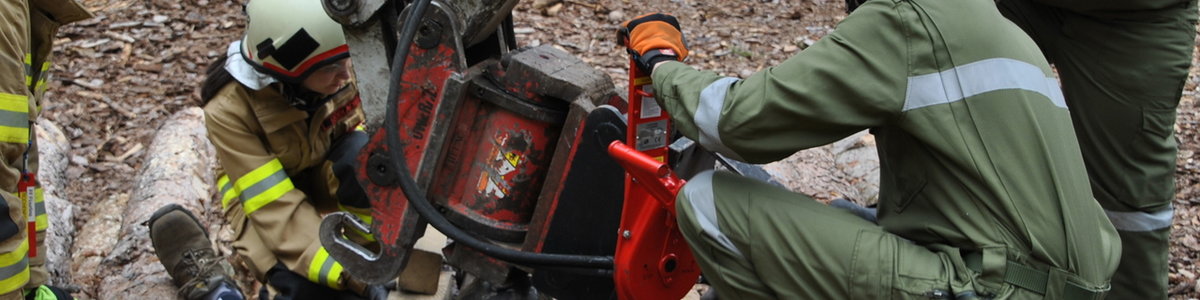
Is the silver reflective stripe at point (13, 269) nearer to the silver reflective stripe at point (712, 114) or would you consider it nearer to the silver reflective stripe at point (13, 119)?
the silver reflective stripe at point (13, 119)

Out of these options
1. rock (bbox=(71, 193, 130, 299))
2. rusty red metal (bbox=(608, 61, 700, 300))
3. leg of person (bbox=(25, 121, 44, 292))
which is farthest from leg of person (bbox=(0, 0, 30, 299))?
rusty red metal (bbox=(608, 61, 700, 300))

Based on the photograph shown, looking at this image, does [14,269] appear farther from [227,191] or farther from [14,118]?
[227,191]

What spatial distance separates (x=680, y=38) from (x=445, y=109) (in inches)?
26.9

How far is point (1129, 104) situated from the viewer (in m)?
3.20

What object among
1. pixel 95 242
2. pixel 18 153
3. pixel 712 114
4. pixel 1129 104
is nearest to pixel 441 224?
pixel 712 114

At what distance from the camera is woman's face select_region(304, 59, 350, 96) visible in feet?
11.9

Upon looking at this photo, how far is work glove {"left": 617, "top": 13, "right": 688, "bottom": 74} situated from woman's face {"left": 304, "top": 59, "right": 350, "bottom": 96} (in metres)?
1.30

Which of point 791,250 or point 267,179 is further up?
point 791,250

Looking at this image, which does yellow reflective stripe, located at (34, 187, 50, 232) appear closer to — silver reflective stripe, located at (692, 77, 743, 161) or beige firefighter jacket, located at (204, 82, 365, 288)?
beige firefighter jacket, located at (204, 82, 365, 288)

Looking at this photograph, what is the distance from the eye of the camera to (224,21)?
6676 millimetres

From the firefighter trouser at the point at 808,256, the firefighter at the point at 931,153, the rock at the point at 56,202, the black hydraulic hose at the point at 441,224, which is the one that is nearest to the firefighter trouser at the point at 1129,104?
the firefighter at the point at 931,153

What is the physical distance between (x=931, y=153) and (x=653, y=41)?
31.1 inches

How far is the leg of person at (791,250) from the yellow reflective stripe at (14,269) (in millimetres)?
1914

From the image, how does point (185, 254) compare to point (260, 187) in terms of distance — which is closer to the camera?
point (260, 187)
